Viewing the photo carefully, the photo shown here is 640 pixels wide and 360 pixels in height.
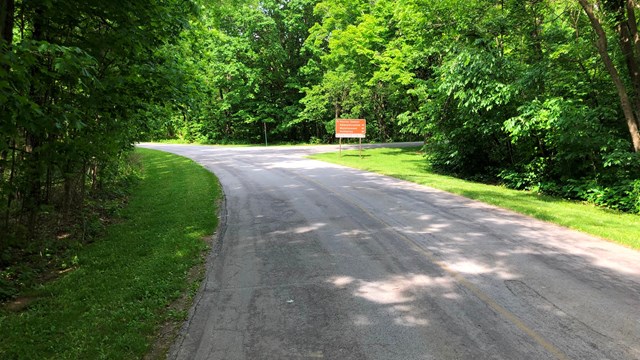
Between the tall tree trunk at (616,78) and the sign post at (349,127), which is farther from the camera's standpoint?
the sign post at (349,127)

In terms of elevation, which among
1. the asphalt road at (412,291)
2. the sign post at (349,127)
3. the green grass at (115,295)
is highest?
the sign post at (349,127)

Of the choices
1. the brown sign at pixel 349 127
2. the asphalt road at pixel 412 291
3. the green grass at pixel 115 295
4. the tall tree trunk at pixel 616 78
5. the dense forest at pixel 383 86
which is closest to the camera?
the asphalt road at pixel 412 291

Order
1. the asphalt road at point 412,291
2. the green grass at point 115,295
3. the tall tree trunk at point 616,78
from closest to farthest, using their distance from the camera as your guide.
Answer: the asphalt road at point 412,291 → the green grass at point 115,295 → the tall tree trunk at point 616,78

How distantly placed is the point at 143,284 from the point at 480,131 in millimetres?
14698

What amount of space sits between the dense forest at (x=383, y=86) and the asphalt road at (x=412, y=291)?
9.74 ft

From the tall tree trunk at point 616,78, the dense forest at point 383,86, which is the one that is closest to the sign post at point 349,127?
the dense forest at point 383,86

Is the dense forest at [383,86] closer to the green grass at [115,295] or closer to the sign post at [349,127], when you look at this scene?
the green grass at [115,295]

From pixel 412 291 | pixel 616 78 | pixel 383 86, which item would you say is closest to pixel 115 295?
pixel 412 291

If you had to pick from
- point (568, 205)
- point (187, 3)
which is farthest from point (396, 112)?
point (187, 3)

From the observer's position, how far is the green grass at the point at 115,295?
3.87 m

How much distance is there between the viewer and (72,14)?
5.93 meters

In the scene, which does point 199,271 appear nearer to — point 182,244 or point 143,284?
point 143,284

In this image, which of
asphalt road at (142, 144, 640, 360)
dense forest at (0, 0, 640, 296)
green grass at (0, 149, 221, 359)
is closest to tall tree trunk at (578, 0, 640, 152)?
dense forest at (0, 0, 640, 296)

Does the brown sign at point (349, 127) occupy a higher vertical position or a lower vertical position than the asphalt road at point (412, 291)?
higher
